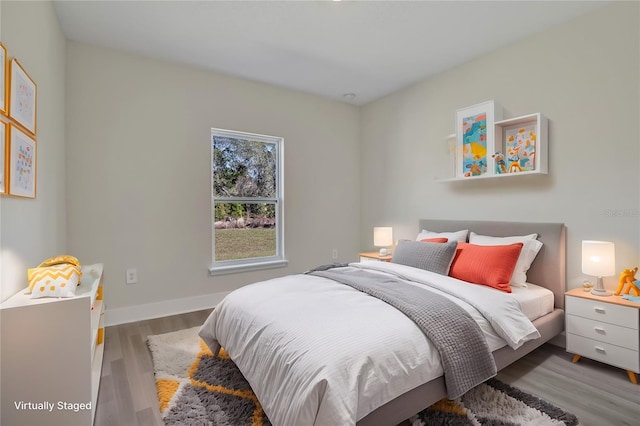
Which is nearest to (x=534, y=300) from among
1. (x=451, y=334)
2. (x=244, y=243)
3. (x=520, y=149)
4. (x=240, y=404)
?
(x=451, y=334)

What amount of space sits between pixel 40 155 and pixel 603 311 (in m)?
3.85

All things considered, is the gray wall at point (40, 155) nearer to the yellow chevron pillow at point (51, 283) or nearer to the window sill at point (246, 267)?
the yellow chevron pillow at point (51, 283)

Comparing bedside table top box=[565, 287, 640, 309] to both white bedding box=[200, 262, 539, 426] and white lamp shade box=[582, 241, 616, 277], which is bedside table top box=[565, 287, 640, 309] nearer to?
white lamp shade box=[582, 241, 616, 277]

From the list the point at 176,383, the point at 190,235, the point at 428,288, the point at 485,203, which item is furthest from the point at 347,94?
the point at 176,383

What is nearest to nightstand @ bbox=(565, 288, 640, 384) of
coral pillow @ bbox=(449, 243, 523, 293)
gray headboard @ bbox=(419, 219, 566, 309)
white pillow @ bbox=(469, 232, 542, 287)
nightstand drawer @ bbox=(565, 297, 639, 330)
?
nightstand drawer @ bbox=(565, 297, 639, 330)

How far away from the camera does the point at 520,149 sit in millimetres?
2795

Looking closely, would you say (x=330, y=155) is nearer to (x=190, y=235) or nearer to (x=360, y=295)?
(x=190, y=235)

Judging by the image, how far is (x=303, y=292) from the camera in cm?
206

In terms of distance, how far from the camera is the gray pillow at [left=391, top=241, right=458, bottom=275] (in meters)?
2.63

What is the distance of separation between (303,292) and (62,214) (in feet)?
7.24

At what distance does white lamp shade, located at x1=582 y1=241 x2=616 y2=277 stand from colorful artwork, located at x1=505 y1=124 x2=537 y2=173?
0.77 meters

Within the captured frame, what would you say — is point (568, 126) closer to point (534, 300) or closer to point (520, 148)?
point (520, 148)

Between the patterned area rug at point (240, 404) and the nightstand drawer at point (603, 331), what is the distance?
0.74 meters

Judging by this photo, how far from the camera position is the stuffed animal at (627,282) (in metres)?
2.14
